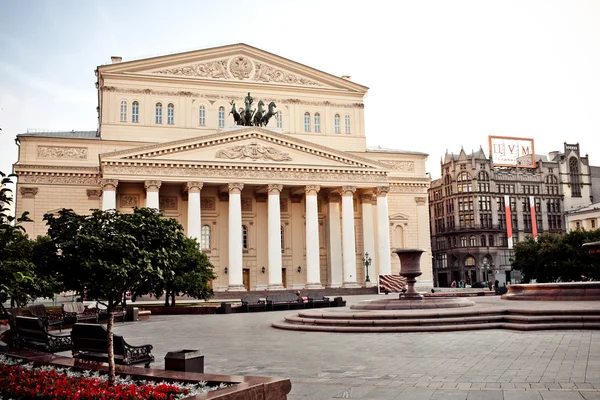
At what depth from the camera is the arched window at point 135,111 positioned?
5491 centimetres

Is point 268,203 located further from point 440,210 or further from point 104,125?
point 440,210

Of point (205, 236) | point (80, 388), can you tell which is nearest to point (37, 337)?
point (80, 388)

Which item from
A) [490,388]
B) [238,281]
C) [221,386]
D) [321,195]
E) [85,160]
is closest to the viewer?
[221,386]

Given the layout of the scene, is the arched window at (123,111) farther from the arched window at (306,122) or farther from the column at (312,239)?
the column at (312,239)

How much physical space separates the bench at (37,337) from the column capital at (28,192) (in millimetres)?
37878

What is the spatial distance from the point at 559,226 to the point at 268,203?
198 feet

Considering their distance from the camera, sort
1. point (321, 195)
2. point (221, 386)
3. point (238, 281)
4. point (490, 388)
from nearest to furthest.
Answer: point (221, 386)
point (490, 388)
point (238, 281)
point (321, 195)

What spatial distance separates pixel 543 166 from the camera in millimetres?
93250

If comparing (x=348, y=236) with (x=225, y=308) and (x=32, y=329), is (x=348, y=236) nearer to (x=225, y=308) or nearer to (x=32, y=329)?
(x=225, y=308)

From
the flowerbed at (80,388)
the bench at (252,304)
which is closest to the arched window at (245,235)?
the bench at (252,304)

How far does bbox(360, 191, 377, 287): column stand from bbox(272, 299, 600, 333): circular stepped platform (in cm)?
3495

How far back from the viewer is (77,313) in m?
26.0

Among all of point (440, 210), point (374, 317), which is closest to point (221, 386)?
point (374, 317)

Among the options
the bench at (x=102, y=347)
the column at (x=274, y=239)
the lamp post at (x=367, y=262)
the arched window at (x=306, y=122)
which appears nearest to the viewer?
the bench at (x=102, y=347)
